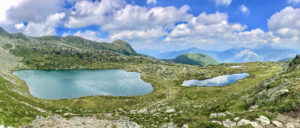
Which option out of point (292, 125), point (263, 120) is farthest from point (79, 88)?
point (292, 125)

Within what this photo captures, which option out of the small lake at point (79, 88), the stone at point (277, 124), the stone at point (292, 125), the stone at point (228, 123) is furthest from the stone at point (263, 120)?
the small lake at point (79, 88)

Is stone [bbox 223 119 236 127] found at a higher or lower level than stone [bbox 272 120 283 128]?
lower

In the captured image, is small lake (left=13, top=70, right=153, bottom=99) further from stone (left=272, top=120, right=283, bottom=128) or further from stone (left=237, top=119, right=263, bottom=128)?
stone (left=272, top=120, right=283, bottom=128)

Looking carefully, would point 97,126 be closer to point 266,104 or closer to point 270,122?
point 270,122

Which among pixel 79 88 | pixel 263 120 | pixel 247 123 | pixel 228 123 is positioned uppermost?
pixel 263 120

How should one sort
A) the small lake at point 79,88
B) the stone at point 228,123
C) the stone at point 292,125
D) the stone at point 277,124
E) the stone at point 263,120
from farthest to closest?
the small lake at point 79,88 < the stone at point 228,123 < the stone at point 263,120 < the stone at point 277,124 < the stone at point 292,125

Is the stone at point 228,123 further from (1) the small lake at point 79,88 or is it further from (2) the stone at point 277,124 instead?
(1) the small lake at point 79,88

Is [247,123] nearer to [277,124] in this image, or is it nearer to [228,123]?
[228,123]

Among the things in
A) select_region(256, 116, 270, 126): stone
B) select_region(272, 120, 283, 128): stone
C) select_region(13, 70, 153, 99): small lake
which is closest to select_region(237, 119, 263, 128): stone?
select_region(256, 116, 270, 126): stone

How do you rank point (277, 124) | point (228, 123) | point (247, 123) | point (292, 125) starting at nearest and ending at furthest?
point (292, 125)
point (277, 124)
point (247, 123)
point (228, 123)

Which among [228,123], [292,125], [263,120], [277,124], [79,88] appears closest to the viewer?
[292,125]

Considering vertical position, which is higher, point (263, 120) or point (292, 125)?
point (263, 120)

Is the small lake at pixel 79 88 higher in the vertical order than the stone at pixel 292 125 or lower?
lower

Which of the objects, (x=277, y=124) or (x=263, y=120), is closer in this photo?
(x=277, y=124)
